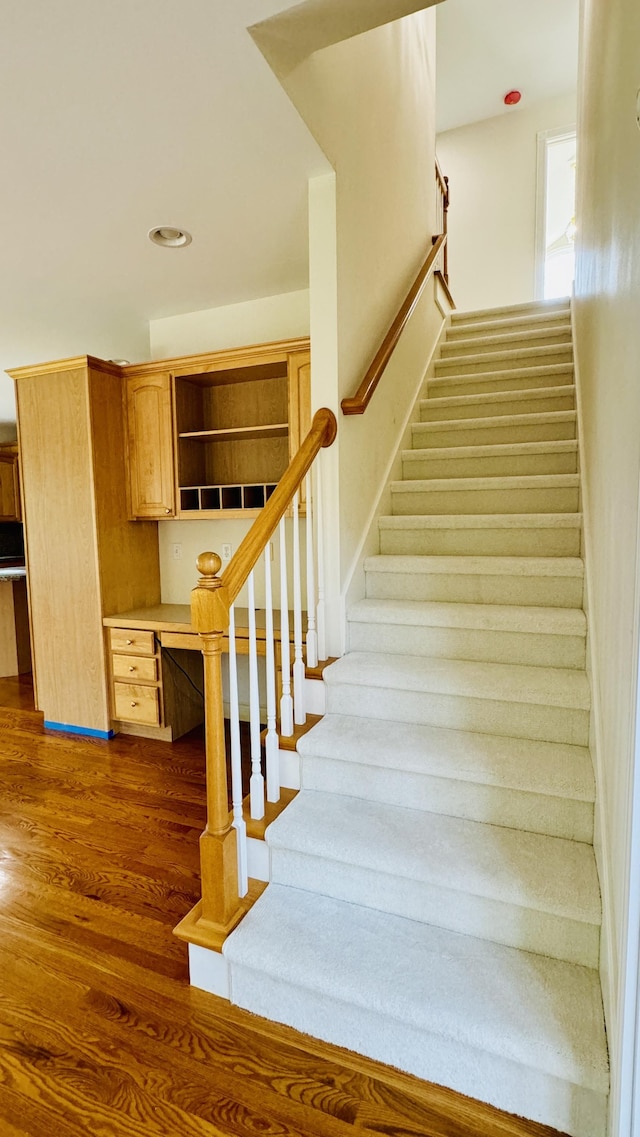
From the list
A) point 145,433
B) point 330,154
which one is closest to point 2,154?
point 330,154

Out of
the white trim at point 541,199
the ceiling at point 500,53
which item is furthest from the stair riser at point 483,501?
the ceiling at point 500,53

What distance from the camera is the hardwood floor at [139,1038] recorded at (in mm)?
1213

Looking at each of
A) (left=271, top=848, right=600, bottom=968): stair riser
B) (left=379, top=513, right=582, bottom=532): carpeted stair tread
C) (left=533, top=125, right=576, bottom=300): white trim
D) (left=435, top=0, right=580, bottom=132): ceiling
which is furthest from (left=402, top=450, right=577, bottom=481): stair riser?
(left=435, top=0, right=580, bottom=132): ceiling

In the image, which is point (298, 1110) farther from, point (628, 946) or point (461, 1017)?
point (628, 946)

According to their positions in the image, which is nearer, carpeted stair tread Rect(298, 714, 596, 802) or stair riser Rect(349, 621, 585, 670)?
carpeted stair tread Rect(298, 714, 596, 802)

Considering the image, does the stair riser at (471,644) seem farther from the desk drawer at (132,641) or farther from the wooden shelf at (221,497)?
the desk drawer at (132,641)

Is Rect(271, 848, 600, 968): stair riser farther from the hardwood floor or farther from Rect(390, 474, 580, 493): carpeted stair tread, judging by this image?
Rect(390, 474, 580, 493): carpeted stair tread

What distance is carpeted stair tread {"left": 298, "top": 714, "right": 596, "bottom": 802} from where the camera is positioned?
158 cm

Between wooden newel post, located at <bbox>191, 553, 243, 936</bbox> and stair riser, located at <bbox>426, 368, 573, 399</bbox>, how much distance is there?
259 cm

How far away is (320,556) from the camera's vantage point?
7.19ft

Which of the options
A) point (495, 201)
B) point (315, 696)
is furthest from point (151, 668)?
point (495, 201)

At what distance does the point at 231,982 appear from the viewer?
4.92 ft

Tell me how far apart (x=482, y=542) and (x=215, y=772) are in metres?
1.60

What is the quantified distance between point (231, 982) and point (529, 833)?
0.94 m
